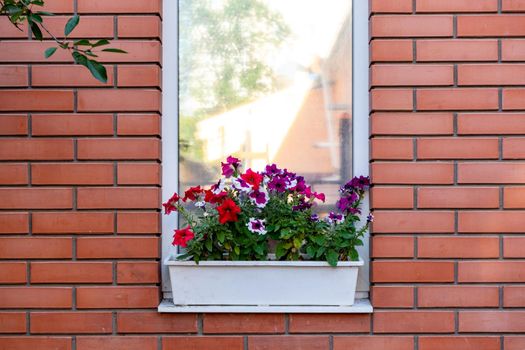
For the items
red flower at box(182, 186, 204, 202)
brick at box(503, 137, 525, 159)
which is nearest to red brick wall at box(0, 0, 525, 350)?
brick at box(503, 137, 525, 159)

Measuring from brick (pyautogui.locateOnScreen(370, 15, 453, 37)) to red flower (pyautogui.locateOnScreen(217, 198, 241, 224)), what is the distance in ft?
2.69

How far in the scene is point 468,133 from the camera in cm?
204

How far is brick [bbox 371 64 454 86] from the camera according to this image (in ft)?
6.70

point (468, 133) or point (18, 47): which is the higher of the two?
point (18, 47)

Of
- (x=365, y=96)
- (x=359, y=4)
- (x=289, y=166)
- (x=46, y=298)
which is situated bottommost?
(x=46, y=298)

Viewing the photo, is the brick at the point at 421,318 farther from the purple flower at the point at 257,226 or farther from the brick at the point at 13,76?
the brick at the point at 13,76

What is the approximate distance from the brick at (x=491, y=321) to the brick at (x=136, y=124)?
52.6 inches

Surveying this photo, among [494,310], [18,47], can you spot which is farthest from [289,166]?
[18,47]

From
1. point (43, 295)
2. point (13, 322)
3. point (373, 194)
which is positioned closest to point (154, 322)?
point (43, 295)

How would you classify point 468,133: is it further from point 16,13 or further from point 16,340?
point 16,340

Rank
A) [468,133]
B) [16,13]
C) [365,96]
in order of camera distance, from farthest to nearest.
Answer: [365,96] < [468,133] < [16,13]

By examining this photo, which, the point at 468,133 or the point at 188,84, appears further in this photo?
the point at 188,84

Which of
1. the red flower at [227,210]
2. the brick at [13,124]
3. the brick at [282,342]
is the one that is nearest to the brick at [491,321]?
the brick at [282,342]

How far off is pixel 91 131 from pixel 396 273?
125 centimetres
